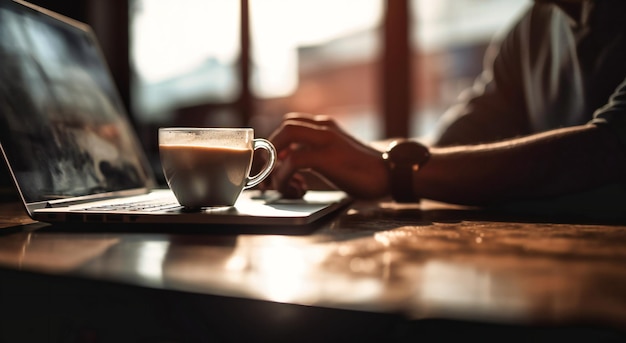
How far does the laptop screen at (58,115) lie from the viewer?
2.07 feet

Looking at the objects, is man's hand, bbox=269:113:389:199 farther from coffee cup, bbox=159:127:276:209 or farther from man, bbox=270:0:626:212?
coffee cup, bbox=159:127:276:209

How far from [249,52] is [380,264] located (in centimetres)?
313

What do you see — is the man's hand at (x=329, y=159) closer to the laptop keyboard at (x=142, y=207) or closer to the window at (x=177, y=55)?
the laptop keyboard at (x=142, y=207)

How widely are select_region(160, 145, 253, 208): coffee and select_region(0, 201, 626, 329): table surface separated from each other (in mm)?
103

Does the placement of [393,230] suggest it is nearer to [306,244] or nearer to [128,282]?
[306,244]

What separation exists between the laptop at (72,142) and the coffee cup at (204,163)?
0.07 feet

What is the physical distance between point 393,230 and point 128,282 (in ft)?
0.99

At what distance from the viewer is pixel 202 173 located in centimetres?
62

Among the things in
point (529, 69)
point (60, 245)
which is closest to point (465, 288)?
point (60, 245)

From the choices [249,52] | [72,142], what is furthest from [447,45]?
[72,142]

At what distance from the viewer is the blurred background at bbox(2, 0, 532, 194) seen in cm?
293

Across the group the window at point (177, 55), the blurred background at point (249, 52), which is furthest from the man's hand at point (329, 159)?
the window at point (177, 55)

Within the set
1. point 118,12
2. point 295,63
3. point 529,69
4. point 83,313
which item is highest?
point 118,12

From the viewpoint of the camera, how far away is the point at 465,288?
304 mm
